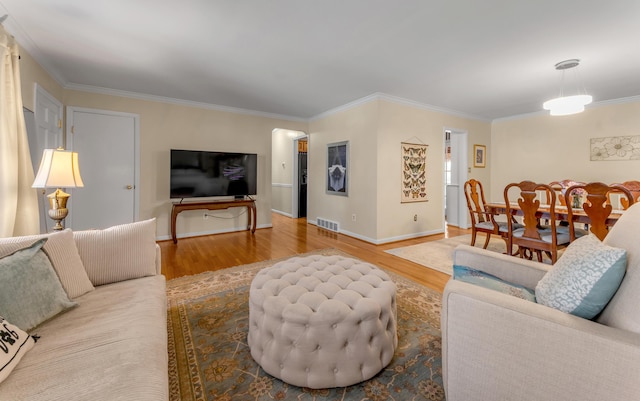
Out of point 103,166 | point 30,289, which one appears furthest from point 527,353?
point 103,166

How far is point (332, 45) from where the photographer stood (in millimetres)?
2705

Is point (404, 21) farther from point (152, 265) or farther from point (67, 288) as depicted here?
point (67, 288)

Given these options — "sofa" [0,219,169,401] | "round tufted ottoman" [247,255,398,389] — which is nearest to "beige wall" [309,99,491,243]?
"round tufted ottoman" [247,255,398,389]

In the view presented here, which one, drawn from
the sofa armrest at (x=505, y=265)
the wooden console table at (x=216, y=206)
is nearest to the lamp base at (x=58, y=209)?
the wooden console table at (x=216, y=206)

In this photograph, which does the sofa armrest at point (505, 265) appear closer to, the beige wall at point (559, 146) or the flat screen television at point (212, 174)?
the flat screen television at point (212, 174)

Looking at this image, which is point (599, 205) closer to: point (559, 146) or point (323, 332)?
point (323, 332)

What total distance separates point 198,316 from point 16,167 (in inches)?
75.3

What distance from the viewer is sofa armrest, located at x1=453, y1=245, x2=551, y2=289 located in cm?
150

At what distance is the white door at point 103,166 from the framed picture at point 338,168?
3280 millimetres

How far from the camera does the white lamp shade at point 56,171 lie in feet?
6.39

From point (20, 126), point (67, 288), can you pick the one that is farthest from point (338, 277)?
point (20, 126)

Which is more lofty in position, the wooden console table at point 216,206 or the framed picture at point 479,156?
the framed picture at point 479,156

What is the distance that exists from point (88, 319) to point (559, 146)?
6874 mm

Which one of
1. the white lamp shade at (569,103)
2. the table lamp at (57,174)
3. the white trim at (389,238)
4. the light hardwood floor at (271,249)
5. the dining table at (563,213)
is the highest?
the white lamp shade at (569,103)
